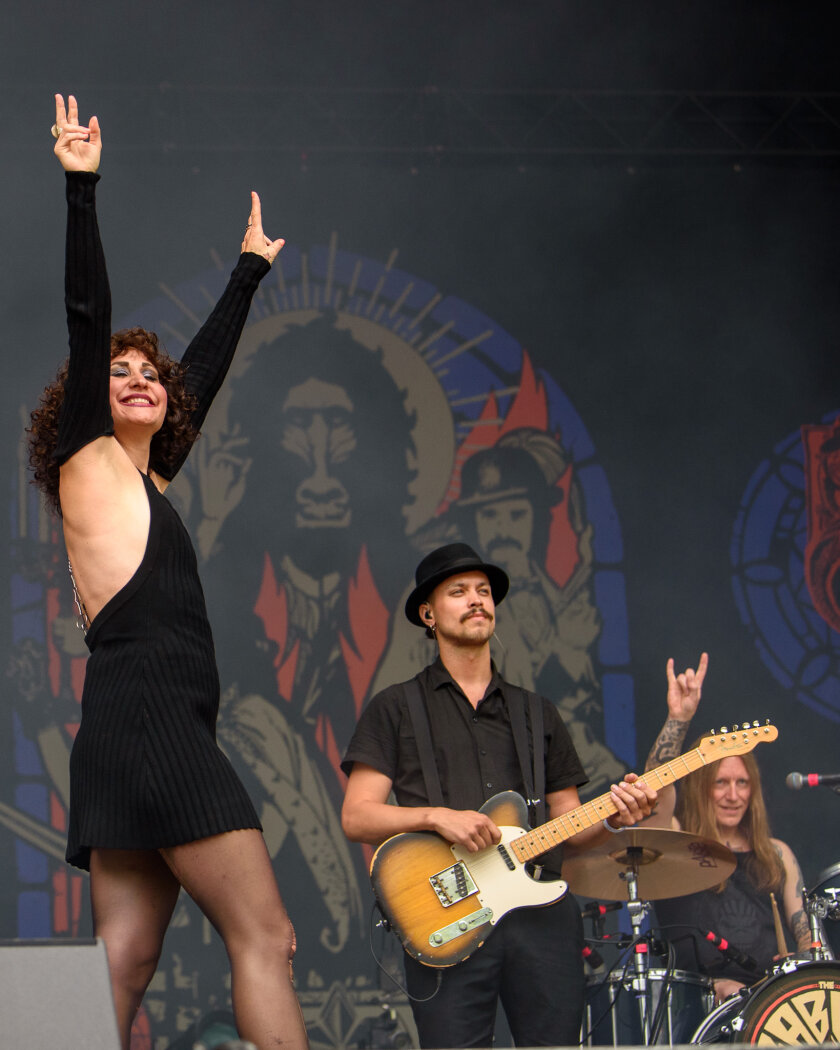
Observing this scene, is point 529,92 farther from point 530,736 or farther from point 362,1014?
point 362,1014

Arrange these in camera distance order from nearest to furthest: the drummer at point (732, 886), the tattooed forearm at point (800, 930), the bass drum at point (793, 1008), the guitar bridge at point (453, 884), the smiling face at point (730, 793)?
the guitar bridge at point (453, 884), the bass drum at point (793, 1008), the drummer at point (732, 886), the tattooed forearm at point (800, 930), the smiling face at point (730, 793)

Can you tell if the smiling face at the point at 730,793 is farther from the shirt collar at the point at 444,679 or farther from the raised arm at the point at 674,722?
the shirt collar at the point at 444,679

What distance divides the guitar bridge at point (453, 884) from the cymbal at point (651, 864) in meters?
0.82

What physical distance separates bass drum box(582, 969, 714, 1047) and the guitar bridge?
1.21m

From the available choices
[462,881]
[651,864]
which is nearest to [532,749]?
[462,881]

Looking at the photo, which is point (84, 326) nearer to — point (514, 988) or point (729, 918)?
point (514, 988)

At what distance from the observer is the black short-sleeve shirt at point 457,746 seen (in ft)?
11.3

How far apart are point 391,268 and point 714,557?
207cm

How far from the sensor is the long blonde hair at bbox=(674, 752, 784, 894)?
5250 mm

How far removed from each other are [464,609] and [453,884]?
82 cm

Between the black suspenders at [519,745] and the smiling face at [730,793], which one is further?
the smiling face at [730,793]

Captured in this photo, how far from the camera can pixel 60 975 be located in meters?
1.59

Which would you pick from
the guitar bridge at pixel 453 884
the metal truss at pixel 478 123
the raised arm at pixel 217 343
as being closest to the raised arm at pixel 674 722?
the guitar bridge at pixel 453 884

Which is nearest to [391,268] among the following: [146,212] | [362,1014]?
[146,212]
